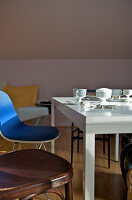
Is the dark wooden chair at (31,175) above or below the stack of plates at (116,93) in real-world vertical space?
below

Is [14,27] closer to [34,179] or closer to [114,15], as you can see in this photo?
[114,15]

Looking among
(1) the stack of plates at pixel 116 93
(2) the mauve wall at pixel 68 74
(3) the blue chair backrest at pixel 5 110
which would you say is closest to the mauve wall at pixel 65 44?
(2) the mauve wall at pixel 68 74

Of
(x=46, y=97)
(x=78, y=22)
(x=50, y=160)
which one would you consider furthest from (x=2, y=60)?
(x=50, y=160)

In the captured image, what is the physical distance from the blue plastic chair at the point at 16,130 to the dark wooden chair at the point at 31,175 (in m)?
0.52

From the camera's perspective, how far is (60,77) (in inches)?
199

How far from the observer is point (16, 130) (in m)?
1.78

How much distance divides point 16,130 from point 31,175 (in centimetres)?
97

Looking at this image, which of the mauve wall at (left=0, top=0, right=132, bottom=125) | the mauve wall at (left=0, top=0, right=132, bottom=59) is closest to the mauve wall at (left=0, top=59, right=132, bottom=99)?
the mauve wall at (left=0, top=0, right=132, bottom=125)

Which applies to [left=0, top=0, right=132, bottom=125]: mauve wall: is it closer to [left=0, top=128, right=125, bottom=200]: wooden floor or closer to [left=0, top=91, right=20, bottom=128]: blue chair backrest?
[left=0, top=128, right=125, bottom=200]: wooden floor

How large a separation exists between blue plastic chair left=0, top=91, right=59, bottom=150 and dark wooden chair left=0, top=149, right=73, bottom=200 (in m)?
0.52

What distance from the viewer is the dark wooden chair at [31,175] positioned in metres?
0.76

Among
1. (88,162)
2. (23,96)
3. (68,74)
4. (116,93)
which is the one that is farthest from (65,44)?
(88,162)

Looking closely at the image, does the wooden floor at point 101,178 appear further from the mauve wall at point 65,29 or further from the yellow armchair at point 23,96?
the mauve wall at point 65,29

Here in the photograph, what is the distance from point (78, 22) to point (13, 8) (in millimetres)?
1232
